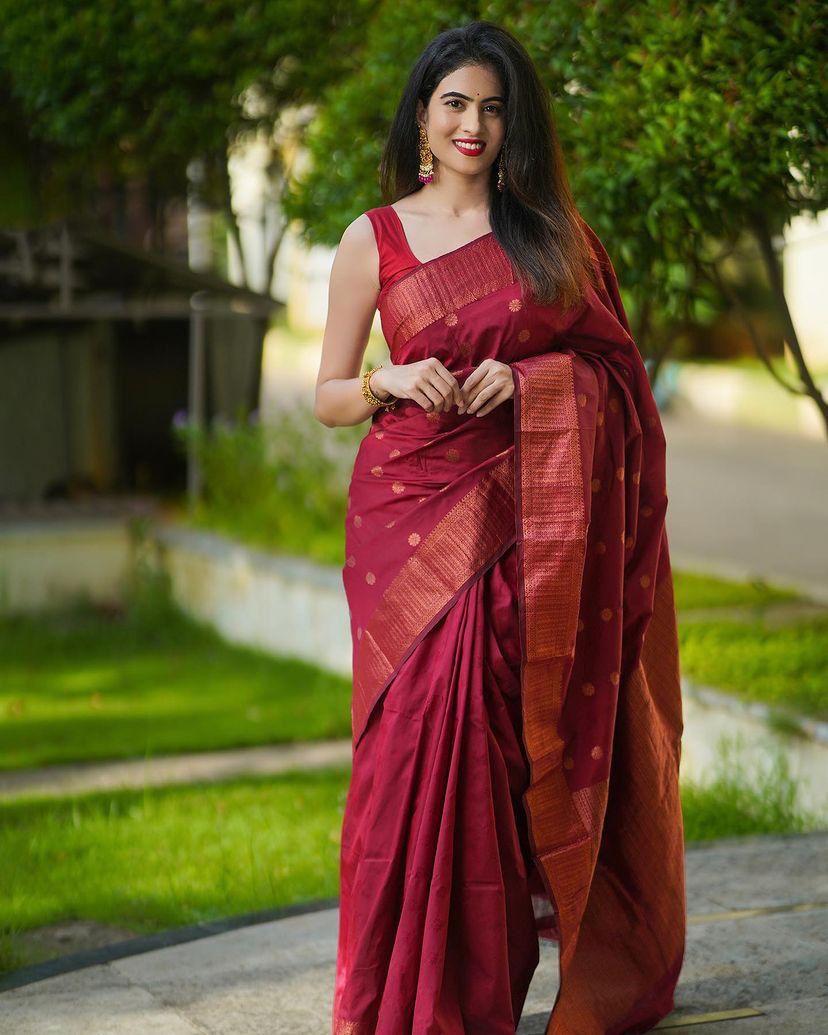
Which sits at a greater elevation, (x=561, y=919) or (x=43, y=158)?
(x=43, y=158)

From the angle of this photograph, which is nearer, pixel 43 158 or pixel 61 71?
pixel 61 71

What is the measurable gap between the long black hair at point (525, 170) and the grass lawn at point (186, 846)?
2173mm

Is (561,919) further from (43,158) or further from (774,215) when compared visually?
(43,158)

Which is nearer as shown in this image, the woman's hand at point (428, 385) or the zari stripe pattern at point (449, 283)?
the woman's hand at point (428, 385)

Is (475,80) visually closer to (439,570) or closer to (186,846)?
(439,570)

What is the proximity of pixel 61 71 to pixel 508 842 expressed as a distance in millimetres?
6697

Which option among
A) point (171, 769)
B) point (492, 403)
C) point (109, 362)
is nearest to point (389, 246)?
point (492, 403)

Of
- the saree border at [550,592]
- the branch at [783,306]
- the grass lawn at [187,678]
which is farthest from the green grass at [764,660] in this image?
the saree border at [550,592]

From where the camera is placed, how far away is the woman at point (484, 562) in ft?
9.48

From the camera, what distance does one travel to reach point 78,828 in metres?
5.32

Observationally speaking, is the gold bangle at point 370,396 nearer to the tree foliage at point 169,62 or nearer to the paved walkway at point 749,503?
the paved walkway at point 749,503

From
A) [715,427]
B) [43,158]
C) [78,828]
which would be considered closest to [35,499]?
[43,158]

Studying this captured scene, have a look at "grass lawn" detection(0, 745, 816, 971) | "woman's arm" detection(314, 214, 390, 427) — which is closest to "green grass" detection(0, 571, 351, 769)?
"grass lawn" detection(0, 745, 816, 971)

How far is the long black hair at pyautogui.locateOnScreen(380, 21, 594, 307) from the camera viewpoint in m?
2.99
